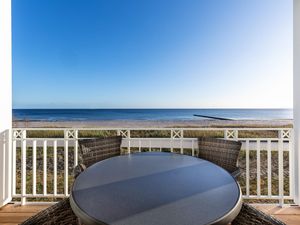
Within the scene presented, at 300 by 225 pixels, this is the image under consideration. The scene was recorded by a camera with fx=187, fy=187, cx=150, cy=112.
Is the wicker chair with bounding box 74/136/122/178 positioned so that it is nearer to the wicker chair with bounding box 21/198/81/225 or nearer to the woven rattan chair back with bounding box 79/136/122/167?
the woven rattan chair back with bounding box 79/136/122/167

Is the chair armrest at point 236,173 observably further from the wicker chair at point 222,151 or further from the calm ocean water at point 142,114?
the calm ocean water at point 142,114

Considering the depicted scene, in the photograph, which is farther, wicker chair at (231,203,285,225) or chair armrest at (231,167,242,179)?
chair armrest at (231,167,242,179)

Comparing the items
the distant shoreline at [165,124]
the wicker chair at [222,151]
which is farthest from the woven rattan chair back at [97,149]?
the distant shoreline at [165,124]

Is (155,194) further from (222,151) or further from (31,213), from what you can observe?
(31,213)

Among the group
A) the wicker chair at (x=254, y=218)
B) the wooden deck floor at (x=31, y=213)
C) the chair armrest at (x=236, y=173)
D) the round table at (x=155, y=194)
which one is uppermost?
the round table at (x=155, y=194)

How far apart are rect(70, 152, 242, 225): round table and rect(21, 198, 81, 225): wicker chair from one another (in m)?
0.26

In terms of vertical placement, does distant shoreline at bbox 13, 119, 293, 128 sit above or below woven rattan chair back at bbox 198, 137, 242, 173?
below

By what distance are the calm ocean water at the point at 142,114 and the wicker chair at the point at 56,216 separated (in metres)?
14.3

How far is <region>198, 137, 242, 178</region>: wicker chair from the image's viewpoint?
6.10 feet

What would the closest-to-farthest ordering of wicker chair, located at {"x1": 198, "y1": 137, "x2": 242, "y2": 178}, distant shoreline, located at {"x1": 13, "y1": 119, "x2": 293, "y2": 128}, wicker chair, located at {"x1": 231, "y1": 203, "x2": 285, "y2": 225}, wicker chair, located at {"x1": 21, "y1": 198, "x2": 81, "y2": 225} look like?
1. wicker chair, located at {"x1": 231, "y1": 203, "x2": 285, "y2": 225}
2. wicker chair, located at {"x1": 21, "y1": 198, "x2": 81, "y2": 225}
3. wicker chair, located at {"x1": 198, "y1": 137, "x2": 242, "y2": 178}
4. distant shoreline, located at {"x1": 13, "y1": 119, "x2": 293, "y2": 128}

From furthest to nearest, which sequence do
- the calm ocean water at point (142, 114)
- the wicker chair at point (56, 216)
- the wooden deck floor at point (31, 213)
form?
the calm ocean water at point (142, 114), the wooden deck floor at point (31, 213), the wicker chair at point (56, 216)

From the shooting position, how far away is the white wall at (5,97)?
246cm

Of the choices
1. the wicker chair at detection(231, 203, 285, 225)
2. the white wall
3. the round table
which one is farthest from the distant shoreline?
the wicker chair at detection(231, 203, 285, 225)

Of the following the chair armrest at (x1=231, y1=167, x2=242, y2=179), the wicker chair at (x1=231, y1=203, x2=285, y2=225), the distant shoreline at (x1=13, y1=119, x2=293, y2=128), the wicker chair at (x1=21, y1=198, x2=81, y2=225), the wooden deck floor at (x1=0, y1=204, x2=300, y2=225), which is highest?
the chair armrest at (x1=231, y1=167, x2=242, y2=179)
